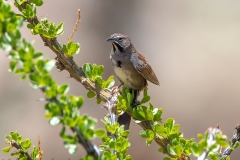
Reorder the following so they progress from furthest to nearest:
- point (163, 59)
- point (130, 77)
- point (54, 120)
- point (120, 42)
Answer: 1. point (163, 59)
2. point (120, 42)
3. point (130, 77)
4. point (54, 120)

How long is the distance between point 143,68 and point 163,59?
3005mm

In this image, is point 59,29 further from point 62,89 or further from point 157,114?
point 62,89

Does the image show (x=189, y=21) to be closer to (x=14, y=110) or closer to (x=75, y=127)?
(x=14, y=110)

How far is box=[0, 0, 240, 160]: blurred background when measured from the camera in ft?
17.4

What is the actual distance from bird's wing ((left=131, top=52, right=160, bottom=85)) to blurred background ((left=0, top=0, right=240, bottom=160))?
7.28 ft

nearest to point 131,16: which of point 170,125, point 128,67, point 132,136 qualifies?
point 132,136

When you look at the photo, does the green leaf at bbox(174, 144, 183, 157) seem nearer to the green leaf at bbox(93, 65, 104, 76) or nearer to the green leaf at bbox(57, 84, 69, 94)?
the green leaf at bbox(93, 65, 104, 76)

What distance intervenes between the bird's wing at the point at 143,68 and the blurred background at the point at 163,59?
2.22 metres

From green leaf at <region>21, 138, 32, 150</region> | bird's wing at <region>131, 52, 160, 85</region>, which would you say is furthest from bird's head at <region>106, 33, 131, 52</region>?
green leaf at <region>21, 138, 32, 150</region>

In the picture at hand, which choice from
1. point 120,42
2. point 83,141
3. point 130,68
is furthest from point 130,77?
point 83,141

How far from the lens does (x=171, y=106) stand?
18.5 feet

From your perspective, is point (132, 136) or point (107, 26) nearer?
point (132, 136)

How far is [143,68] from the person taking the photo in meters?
3.01

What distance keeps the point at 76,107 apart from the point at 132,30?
5.09 metres
